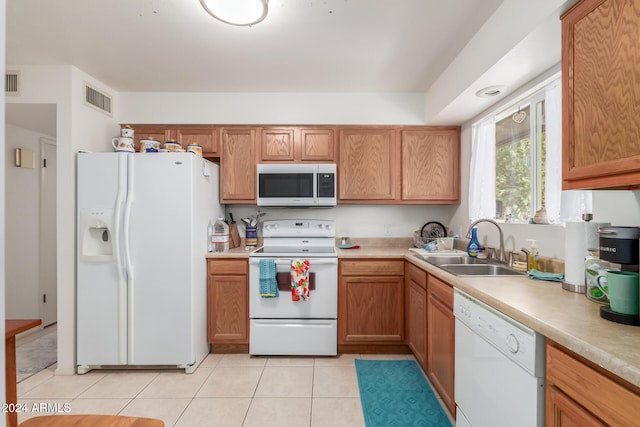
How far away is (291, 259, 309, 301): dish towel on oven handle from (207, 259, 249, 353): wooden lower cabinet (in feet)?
1.46

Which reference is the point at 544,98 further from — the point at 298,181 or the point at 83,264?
the point at 83,264

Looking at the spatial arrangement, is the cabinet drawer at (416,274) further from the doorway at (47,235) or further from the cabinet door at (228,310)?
the doorway at (47,235)

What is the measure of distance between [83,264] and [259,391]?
5.52ft

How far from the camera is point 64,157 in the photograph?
7.68ft

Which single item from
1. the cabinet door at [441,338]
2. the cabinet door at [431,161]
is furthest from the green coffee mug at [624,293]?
the cabinet door at [431,161]

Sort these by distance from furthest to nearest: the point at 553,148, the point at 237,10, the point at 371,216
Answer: the point at 371,216, the point at 553,148, the point at 237,10

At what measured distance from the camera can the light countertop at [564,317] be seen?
755mm

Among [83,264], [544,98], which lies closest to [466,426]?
[544,98]

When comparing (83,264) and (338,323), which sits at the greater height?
(83,264)

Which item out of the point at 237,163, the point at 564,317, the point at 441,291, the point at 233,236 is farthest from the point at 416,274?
the point at 237,163

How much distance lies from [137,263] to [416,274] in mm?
2201

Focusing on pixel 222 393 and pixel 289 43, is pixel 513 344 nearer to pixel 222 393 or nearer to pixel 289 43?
pixel 222 393

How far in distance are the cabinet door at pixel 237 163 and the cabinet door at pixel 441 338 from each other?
189 centimetres

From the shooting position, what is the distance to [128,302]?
7.58ft
